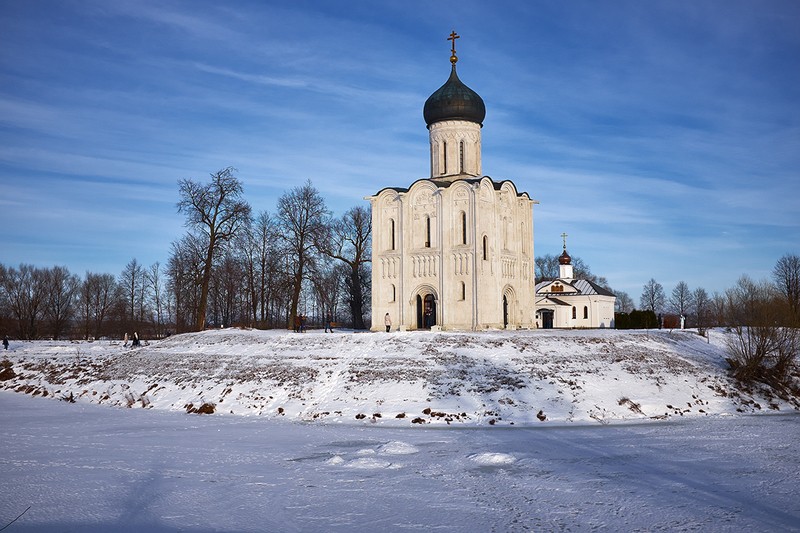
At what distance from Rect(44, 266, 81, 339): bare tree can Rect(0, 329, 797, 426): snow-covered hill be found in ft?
99.3

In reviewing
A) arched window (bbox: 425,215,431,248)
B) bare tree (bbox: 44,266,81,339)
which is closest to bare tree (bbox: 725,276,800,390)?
arched window (bbox: 425,215,431,248)

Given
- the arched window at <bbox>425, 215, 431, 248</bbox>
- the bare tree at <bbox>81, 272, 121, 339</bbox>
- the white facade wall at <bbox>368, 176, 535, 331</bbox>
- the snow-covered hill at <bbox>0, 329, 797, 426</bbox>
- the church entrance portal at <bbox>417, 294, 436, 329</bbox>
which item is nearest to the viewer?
the snow-covered hill at <bbox>0, 329, 797, 426</bbox>

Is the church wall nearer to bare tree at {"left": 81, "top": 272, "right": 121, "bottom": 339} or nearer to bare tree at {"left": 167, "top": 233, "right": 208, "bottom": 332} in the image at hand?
bare tree at {"left": 167, "top": 233, "right": 208, "bottom": 332}

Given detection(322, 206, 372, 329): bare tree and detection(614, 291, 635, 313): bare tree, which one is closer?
A: detection(322, 206, 372, 329): bare tree

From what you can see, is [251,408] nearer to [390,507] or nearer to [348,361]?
[348,361]

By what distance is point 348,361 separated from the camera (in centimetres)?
2478

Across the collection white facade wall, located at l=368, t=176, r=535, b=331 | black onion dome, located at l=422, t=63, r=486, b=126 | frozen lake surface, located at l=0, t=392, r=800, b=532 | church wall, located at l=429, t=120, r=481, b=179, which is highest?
black onion dome, located at l=422, t=63, r=486, b=126

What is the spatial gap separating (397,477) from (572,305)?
4664 cm

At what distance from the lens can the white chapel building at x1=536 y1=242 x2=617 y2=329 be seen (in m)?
54.6

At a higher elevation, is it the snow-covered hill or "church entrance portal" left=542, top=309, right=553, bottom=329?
"church entrance portal" left=542, top=309, right=553, bottom=329

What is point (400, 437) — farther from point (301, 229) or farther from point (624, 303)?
point (624, 303)

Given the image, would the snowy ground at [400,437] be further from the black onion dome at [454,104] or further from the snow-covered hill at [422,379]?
the black onion dome at [454,104]

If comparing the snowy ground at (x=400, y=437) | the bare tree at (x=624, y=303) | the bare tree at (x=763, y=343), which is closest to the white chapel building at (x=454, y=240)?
the snowy ground at (x=400, y=437)

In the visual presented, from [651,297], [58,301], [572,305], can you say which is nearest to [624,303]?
[651,297]
